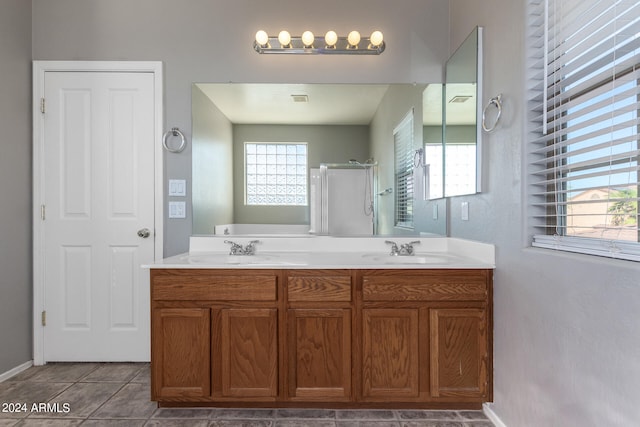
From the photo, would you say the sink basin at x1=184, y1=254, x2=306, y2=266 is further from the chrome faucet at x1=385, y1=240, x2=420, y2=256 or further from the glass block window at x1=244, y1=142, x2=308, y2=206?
the chrome faucet at x1=385, y1=240, x2=420, y2=256

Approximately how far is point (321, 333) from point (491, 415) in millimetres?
952

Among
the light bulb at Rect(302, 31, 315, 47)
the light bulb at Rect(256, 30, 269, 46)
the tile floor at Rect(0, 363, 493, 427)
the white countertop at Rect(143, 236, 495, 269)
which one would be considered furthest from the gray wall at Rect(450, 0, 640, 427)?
the light bulb at Rect(256, 30, 269, 46)

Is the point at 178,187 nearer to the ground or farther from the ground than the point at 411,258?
farther from the ground

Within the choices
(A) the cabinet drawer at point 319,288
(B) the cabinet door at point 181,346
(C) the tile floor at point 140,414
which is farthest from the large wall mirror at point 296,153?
(C) the tile floor at point 140,414

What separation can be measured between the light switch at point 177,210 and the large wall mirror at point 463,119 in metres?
1.71

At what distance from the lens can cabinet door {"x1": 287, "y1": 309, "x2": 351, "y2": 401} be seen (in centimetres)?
188

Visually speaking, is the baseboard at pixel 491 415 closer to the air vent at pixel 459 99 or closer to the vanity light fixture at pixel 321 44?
the air vent at pixel 459 99

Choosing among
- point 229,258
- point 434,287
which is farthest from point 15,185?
point 434,287

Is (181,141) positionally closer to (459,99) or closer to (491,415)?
(459,99)

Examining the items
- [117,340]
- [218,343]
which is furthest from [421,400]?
[117,340]

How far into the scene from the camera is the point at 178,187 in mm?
2475

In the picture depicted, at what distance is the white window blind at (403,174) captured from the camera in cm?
241

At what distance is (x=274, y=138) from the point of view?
2408mm

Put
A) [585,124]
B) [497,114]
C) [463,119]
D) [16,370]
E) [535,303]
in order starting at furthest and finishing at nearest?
[16,370]
[463,119]
[497,114]
[535,303]
[585,124]
